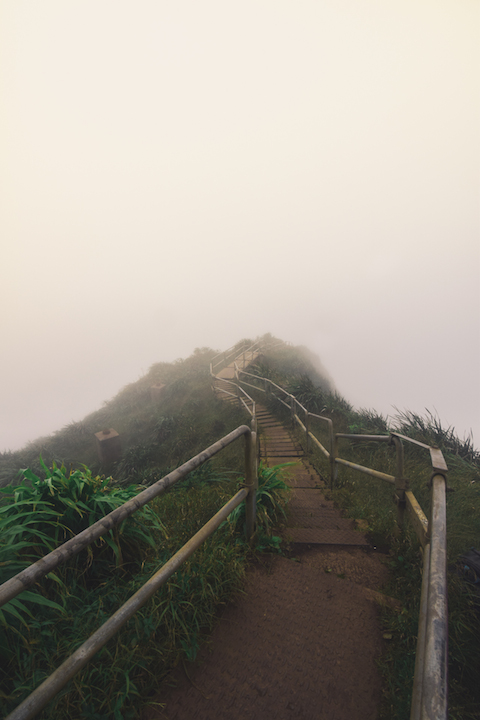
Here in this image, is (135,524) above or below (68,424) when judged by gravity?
above

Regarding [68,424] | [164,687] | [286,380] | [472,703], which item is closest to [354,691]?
[472,703]

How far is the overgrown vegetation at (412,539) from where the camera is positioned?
162 cm

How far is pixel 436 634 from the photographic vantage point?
3.28ft

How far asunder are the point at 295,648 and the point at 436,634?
117 cm

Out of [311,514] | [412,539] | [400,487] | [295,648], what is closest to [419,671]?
[295,648]

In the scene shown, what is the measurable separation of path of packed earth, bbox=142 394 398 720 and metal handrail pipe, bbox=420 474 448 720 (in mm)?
949

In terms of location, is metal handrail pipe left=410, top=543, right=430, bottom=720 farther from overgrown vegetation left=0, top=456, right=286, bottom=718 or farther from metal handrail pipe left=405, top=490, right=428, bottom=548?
overgrown vegetation left=0, top=456, right=286, bottom=718

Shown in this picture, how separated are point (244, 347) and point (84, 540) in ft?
77.7

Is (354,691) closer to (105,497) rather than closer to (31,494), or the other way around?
(105,497)

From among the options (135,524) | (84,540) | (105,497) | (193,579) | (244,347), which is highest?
(244,347)

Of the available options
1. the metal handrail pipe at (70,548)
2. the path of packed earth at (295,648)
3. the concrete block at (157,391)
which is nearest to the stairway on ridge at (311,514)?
the path of packed earth at (295,648)

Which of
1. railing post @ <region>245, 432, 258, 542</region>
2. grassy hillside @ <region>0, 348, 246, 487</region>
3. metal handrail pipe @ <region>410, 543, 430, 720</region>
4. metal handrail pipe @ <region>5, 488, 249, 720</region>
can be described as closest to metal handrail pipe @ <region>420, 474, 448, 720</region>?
metal handrail pipe @ <region>410, 543, 430, 720</region>

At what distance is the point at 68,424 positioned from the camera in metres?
20.2

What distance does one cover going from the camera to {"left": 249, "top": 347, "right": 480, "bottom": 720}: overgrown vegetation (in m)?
1.62
